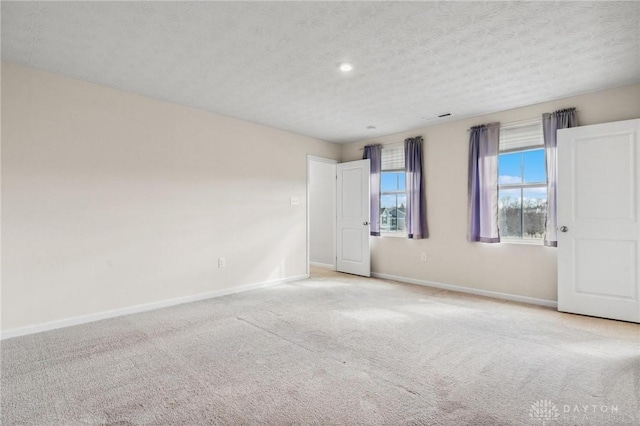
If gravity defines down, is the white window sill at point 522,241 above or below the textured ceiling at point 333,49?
below

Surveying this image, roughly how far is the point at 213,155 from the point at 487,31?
11.4ft

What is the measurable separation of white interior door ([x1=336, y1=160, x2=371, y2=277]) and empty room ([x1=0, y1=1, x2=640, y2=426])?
0.53 m

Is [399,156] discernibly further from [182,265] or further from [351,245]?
[182,265]

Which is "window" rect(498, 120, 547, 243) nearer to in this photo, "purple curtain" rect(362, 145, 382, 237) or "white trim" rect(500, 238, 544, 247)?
"white trim" rect(500, 238, 544, 247)

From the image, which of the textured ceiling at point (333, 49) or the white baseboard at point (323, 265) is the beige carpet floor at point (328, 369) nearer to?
the textured ceiling at point (333, 49)

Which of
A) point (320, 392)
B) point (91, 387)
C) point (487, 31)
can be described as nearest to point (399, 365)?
point (320, 392)

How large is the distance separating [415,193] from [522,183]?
4.89 ft

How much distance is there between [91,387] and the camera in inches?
86.0

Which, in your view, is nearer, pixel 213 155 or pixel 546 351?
pixel 546 351

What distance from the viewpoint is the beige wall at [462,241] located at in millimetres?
3795

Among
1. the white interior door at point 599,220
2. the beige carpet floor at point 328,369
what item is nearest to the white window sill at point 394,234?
the beige carpet floor at point 328,369

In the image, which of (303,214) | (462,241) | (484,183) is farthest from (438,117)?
(303,214)

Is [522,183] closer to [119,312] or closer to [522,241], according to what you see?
[522,241]

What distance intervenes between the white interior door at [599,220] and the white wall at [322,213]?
410 centimetres
